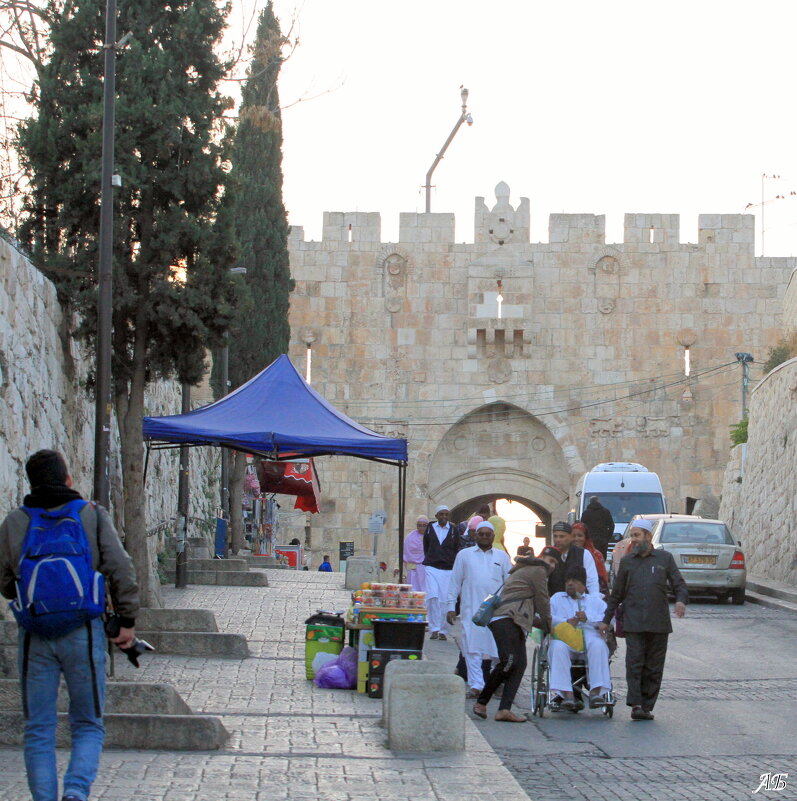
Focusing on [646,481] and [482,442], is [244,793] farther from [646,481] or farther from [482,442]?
[482,442]

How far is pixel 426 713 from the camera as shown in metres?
7.73

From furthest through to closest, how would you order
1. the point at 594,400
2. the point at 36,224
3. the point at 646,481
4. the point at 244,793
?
the point at 594,400 → the point at 646,481 → the point at 36,224 → the point at 244,793

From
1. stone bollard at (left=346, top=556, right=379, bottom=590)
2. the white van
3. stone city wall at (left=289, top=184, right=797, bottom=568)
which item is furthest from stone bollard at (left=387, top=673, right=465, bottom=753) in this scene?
stone city wall at (left=289, top=184, right=797, bottom=568)

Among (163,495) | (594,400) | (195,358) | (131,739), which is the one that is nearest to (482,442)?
(594,400)

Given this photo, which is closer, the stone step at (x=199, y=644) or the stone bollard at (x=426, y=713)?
the stone bollard at (x=426, y=713)

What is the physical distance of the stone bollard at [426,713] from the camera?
7.71m

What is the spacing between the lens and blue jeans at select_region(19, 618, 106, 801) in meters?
5.57

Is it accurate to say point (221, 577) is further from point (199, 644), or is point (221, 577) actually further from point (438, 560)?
point (199, 644)

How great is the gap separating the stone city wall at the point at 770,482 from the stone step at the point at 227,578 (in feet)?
29.6

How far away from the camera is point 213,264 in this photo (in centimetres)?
1434

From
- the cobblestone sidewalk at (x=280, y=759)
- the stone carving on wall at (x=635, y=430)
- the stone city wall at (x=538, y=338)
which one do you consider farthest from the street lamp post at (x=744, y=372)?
the cobblestone sidewalk at (x=280, y=759)

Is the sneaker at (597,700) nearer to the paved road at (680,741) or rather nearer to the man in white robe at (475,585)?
the paved road at (680,741)

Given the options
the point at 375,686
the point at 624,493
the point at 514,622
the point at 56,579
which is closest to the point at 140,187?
the point at 375,686

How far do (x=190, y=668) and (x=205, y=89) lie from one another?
648 centimetres
